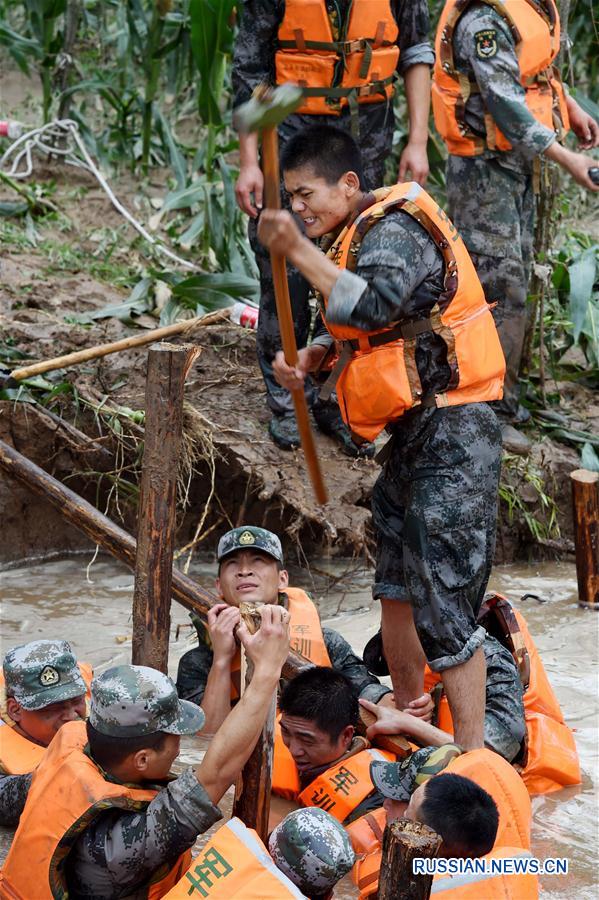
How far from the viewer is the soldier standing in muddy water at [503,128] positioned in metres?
5.62

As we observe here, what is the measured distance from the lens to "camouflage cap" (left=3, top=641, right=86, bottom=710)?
3982 millimetres

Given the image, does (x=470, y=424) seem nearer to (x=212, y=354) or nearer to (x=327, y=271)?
(x=327, y=271)

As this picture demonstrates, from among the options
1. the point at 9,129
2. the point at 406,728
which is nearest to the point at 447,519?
the point at 406,728

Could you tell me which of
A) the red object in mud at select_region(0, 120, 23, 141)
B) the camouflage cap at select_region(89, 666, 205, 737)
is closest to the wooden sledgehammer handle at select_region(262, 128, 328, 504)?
the camouflage cap at select_region(89, 666, 205, 737)

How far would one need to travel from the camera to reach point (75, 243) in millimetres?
8242

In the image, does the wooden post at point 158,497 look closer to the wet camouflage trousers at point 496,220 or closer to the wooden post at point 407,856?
the wooden post at point 407,856

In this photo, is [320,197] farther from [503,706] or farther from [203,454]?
[203,454]

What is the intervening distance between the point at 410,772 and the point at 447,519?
0.81 metres

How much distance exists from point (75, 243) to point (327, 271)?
500 cm

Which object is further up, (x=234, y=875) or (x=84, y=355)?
(x=84, y=355)

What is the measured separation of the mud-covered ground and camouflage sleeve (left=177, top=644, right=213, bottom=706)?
0.98 m

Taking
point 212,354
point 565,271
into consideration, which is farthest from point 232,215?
point 565,271

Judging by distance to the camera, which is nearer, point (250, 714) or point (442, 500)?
point (250, 714)

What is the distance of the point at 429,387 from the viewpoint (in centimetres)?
394
